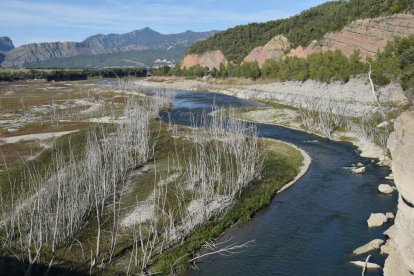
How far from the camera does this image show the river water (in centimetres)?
3425

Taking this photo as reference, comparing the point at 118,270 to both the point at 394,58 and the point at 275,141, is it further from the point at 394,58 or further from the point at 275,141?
the point at 394,58

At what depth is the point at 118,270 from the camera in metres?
33.7

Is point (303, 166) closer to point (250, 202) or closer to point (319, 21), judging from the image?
point (250, 202)

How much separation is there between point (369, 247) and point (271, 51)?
142912mm

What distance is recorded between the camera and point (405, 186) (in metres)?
23.0

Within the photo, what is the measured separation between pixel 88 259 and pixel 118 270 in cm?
303

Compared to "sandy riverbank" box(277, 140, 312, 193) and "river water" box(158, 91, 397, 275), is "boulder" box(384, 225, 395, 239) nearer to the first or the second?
"river water" box(158, 91, 397, 275)

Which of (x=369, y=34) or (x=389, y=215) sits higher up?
(x=369, y=34)

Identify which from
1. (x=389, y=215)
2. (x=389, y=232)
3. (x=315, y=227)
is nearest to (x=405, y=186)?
(x=389, y=232)

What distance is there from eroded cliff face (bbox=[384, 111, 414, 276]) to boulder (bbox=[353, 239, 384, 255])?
8.15 meters

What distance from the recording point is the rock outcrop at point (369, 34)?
10138 centimetres

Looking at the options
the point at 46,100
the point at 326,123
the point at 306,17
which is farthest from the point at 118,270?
the point at 306,17

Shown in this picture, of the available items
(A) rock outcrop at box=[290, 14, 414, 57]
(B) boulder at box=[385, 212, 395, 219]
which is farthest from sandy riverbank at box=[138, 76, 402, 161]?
(B) boulder at box=[385, 212, 395, 219]

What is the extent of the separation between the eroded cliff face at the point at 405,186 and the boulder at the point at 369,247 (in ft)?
26.7
